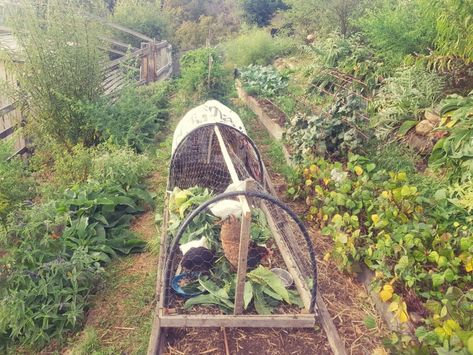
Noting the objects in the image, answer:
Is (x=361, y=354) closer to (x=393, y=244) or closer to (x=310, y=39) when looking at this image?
(x=393, y=244)

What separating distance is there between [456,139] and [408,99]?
124cm

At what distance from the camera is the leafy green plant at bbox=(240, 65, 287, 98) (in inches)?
330

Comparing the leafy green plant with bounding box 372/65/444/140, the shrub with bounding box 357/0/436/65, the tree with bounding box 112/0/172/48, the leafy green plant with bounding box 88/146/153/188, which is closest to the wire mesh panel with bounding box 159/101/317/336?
the leafy green plant with bounding box 88/146/153/188

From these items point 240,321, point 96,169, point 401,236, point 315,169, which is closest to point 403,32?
point 315,169

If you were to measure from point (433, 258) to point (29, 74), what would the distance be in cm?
529

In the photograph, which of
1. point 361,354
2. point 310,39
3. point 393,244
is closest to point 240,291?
point 361,354

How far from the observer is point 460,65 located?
4.77 metres

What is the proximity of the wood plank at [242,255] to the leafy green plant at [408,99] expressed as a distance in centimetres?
259

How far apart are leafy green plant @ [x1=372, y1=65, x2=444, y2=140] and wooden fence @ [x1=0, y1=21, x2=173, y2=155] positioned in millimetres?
3993

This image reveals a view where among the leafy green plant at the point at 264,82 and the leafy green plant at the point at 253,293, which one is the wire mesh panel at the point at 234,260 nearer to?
the leafy green plant at the point at 253,293

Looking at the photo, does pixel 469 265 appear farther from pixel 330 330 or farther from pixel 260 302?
pixel 260 302

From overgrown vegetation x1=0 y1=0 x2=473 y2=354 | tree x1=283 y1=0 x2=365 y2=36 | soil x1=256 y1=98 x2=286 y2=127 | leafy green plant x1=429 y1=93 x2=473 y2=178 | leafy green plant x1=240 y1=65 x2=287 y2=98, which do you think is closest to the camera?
overgrown vegetation x1=0 y1=0 x2=473 y2=354

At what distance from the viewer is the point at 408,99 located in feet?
→ 16.1

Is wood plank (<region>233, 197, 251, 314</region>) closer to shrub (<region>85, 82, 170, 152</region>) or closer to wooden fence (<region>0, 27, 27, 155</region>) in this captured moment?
shrub (<region>85, 82, 170, 152</region>)
